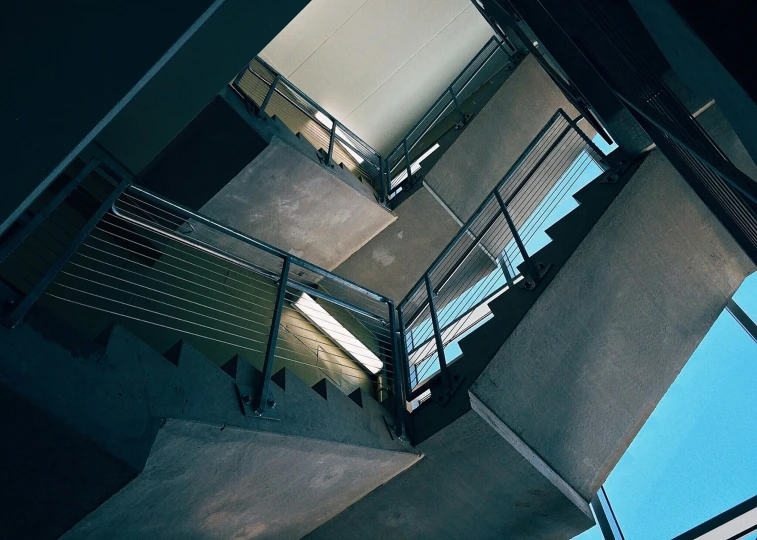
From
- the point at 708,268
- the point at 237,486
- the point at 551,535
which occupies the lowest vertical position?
the point at 551,535

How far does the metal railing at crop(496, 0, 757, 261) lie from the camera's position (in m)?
2.05

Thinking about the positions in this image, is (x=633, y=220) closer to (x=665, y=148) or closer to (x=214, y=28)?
(x=665, y=148)

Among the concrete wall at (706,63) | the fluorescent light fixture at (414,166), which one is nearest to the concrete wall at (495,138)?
the fluorescent light fixture at (414,166)

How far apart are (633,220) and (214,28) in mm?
2291

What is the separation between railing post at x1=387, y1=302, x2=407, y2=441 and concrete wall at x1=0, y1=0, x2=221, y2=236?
2.14 m

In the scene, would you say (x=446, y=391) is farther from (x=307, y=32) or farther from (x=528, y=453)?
(x=307, y=32)

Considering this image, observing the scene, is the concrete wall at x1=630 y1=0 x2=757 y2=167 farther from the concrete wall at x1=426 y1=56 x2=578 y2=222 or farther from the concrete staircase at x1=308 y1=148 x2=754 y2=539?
the concrete wall at x1=426 y1=56 x2=578 y2=222

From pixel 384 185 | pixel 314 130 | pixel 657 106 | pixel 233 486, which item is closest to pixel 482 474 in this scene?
pixel 233 486

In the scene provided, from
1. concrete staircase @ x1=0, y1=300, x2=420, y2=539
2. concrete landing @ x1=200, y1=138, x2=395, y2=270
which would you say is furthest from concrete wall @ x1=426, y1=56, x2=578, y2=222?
concrete staircase @ x1=0, y1=300, x2=420, y2=539

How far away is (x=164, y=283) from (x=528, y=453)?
6.38ft

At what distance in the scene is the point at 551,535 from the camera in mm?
3639

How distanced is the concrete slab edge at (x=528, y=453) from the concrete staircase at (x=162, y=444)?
0.42 m

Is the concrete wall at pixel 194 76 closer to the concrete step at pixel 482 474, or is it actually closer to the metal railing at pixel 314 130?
the concrete step at pixel 482 474

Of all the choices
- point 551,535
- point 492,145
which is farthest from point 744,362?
point 492,145
